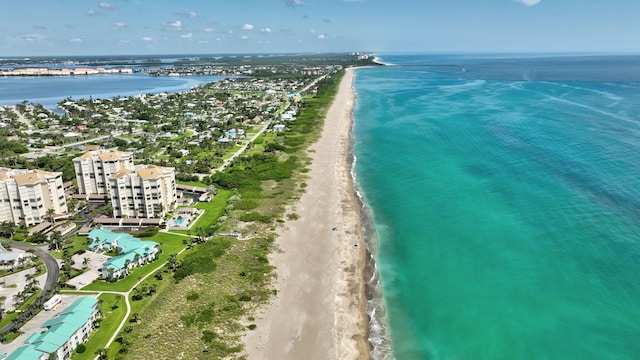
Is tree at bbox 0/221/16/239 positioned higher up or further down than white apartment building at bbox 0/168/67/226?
further down

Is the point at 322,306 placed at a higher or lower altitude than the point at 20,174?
lower

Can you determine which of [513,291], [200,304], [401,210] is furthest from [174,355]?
[401,210]


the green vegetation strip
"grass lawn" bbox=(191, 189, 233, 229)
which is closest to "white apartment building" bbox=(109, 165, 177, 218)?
"grass lawn" bbox=(191, 189, 233, 229)

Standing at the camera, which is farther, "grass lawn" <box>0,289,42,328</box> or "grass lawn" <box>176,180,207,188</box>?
"grass lawn" <box>176,180,207,188</box>

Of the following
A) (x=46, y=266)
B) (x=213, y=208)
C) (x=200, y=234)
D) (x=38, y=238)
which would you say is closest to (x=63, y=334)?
(x=46, y=266)

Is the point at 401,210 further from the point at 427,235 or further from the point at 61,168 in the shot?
the point at 61,168

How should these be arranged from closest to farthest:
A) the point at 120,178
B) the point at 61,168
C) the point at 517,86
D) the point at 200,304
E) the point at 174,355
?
the point at 174,355 → the point at 200,304 → the point at 120,178 → the point at 61,168 → the point at 517,86

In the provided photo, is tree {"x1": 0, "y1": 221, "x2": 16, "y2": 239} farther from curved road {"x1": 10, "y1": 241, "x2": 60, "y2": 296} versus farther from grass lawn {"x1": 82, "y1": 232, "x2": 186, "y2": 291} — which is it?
grass lawn {"x1": 82, "y1": 232, "x2": 186, "y2": 291}
